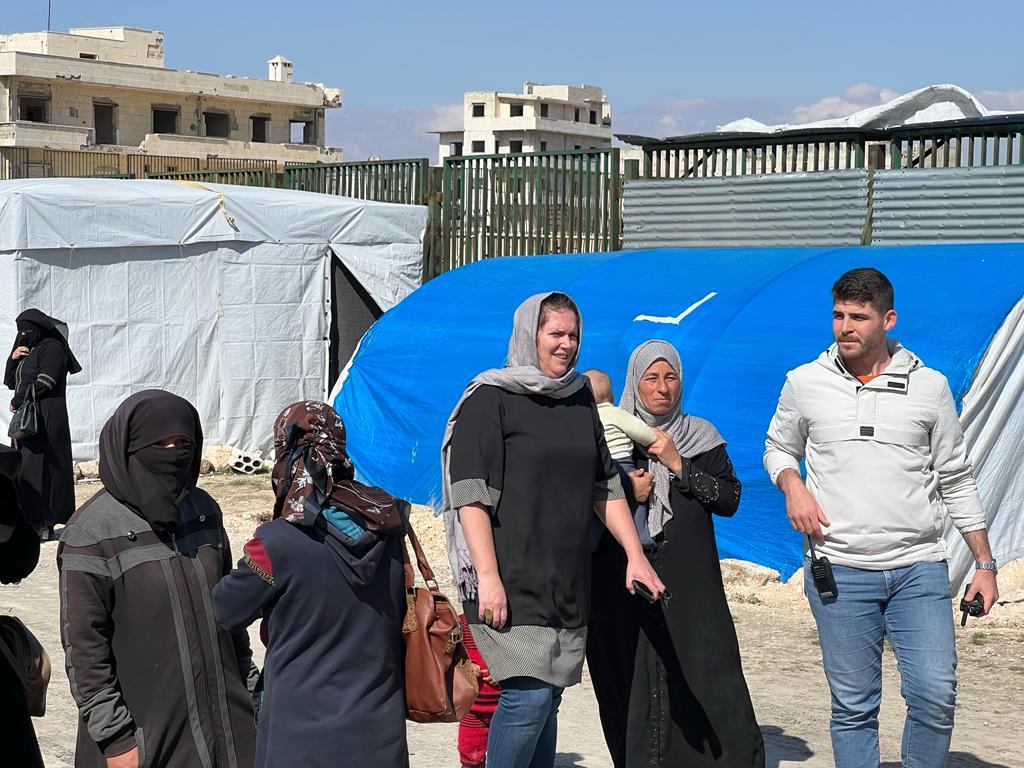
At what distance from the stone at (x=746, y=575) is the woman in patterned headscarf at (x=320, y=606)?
5224mm

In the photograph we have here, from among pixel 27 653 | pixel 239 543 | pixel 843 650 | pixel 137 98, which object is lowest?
pixel 239 543

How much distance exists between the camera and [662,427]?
15.1ft

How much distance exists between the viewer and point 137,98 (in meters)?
60.6

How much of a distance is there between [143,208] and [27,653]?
35.9 ft

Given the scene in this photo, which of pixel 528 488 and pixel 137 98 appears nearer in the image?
pixel 528 488

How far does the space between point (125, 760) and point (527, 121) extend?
315 feet

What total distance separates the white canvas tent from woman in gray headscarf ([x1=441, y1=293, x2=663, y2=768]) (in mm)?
9627

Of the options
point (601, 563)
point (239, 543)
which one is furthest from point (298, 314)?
point (601, 563)

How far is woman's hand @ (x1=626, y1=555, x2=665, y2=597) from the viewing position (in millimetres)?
4109

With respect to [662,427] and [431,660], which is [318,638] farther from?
[662,427]

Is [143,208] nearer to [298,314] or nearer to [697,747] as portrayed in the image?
[298,314]

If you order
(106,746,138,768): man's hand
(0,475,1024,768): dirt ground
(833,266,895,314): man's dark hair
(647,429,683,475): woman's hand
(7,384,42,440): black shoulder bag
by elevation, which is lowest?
(0,475,1024,768): dirt ground

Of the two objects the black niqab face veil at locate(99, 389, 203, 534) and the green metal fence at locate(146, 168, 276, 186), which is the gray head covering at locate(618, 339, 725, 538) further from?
the green metal fence at locate(146, 168, 276, 186)

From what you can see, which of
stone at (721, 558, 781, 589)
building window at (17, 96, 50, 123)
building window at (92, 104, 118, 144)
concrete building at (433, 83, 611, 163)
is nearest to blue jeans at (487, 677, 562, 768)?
stone at (721, 558, 781, 589)
